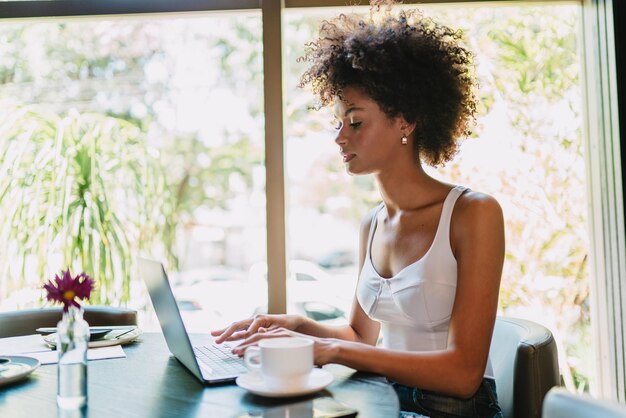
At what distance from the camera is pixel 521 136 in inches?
103

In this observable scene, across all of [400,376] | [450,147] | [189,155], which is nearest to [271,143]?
[450,147]

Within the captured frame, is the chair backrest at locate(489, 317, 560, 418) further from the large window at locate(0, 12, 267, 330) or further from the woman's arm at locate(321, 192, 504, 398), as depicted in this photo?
the large window at locate(0, 12, 267, 330)

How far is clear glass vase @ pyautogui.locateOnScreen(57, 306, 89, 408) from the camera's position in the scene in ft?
3.20

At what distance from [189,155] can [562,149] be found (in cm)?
365

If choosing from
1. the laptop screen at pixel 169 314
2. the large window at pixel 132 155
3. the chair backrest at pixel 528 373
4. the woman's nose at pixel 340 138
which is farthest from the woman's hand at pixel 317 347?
the large window at pixel 132 155

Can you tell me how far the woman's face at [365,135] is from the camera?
62.7 inches

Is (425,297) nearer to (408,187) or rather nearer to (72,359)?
(408,187)

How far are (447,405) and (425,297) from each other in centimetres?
25

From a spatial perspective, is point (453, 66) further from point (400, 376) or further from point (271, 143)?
point (400, 376)

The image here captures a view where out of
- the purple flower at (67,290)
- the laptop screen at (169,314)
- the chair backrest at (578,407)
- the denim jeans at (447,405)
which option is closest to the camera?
the chair backrest at (578,407)

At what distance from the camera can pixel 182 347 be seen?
3.85 feet

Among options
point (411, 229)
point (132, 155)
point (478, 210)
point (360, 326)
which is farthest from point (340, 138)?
point (132, 155)

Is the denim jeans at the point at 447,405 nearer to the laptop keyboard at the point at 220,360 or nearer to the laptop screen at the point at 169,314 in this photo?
the laptop keyboard at the point at 220,360

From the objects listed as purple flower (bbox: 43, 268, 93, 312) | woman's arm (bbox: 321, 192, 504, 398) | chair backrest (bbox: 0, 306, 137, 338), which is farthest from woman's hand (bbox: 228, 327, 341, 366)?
chair backrest (bbox: 0, 306, 137, 338)
